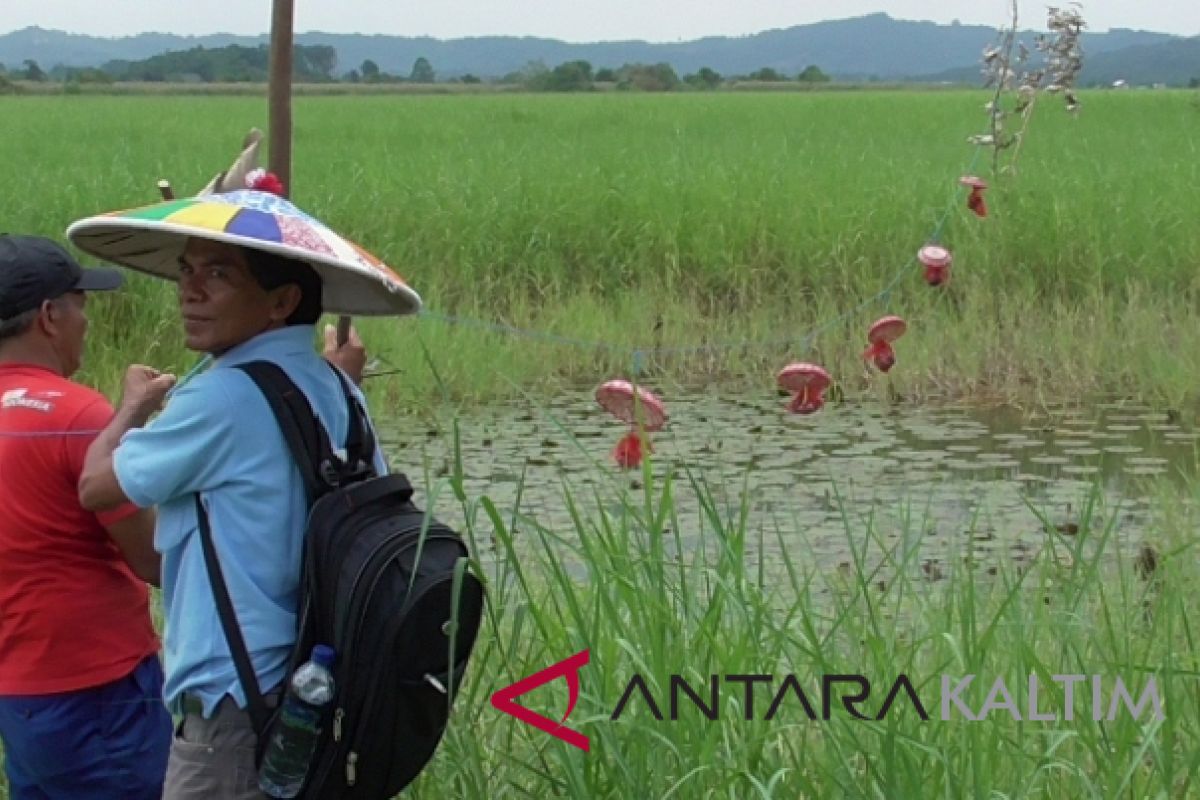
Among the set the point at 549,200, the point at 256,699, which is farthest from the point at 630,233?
the point at 256,699

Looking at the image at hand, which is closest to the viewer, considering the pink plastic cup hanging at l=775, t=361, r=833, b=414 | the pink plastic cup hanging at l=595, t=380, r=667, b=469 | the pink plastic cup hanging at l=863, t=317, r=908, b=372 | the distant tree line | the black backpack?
the black backpack

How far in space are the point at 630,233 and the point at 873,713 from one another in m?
6.09

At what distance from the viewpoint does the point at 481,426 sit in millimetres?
5922

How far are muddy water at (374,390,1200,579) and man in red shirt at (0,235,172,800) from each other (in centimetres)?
199

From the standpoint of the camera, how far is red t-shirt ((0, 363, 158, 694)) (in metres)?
2.13

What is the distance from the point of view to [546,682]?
2.31 meters

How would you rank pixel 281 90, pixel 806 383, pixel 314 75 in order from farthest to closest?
pixel 314 75
pixel 806 383
pixel 281 90

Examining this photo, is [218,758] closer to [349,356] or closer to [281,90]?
[349,356]

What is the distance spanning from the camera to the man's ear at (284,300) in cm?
194

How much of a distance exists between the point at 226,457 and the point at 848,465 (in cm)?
373

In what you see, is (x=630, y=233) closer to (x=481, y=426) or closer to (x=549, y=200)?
(x=549, y=200)

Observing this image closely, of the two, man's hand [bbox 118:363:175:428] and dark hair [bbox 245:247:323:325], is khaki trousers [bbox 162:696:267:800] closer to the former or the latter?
man's hand [bbox 118:363:175:428]

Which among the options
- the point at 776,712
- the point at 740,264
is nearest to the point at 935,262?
the point at 776,712

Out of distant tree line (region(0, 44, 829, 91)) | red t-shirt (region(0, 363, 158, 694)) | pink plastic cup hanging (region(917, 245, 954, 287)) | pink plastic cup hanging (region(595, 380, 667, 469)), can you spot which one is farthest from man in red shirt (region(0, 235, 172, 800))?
distant tree line (region(0, 44, 829, 91))
